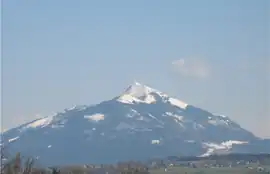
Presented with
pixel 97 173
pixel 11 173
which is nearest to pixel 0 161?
pixel 11 173

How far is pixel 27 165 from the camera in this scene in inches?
1900

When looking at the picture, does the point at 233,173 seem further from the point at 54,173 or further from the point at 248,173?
the point at 54,173

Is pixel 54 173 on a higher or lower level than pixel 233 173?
lower

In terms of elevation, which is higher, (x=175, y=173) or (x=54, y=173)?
(x=175, y=173)

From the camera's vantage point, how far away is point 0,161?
40.4 m

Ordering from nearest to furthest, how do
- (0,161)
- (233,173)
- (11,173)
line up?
(0,161) < (11,173) < (233,173)

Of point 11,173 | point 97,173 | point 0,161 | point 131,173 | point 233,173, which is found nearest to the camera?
point 0,161

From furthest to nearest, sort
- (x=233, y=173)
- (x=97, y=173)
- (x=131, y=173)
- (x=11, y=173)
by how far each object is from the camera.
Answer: (x=233, y=173) → (x=97, y=173) → (x=131, y=173) → (x=11, y=173)

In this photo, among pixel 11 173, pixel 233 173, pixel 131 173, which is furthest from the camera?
pixel 233 173

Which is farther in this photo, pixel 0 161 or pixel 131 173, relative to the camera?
pixel 131 173

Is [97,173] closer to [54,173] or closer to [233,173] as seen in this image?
[233,173]

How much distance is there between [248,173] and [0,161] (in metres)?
134

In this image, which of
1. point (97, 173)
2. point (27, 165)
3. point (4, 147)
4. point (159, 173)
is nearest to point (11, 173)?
point (27, 165)

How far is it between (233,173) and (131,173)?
2999 inches
